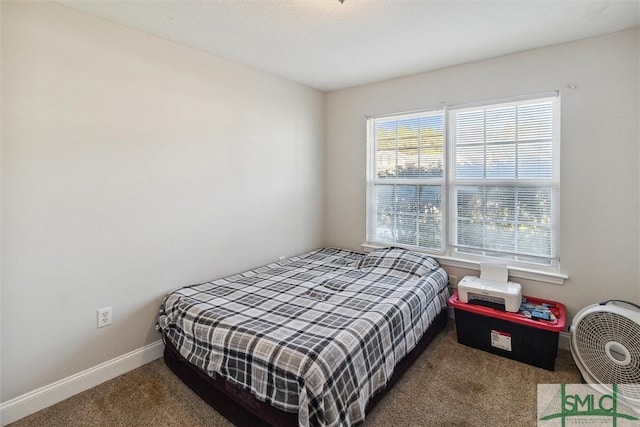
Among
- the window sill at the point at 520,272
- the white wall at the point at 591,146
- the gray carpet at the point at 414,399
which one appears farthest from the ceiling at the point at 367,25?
the gray carpet at the point at 414,399

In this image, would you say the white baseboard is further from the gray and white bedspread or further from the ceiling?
the ceiling

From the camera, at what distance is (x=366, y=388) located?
1.68 metres

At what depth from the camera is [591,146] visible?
2.37 metres

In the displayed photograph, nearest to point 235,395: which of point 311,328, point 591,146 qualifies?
point 311,328

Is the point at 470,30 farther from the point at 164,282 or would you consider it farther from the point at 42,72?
the point at 164,282

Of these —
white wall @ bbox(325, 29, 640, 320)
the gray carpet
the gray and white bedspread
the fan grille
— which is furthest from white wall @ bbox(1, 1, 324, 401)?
the fan grille

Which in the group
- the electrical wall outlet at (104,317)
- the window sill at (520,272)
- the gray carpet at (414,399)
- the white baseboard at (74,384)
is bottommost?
the gray carpet at (414,399)

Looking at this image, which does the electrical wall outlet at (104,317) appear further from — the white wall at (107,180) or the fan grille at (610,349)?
the fan grille at (610,349)

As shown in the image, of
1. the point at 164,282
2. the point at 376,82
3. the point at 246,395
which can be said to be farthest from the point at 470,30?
the point at 164,282

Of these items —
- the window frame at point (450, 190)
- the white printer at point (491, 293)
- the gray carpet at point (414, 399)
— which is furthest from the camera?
the window frame at point (450, 190)

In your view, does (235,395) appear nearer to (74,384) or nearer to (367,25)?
(74,384)

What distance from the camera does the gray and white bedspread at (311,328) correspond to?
58.9 inches

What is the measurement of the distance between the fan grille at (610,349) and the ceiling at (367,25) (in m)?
1.91

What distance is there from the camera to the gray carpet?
178 cm
